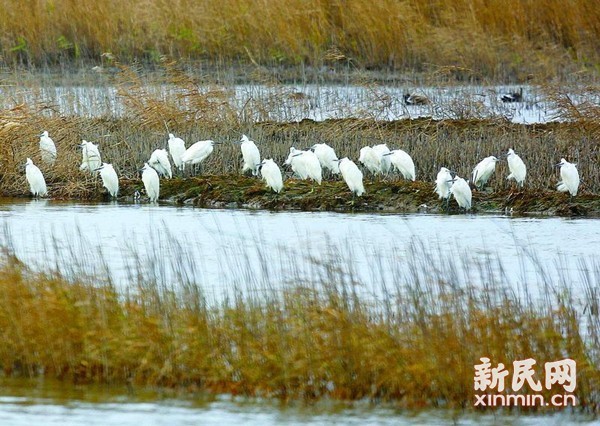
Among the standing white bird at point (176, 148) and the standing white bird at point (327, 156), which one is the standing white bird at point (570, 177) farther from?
the standing white bird at point (176, 148)

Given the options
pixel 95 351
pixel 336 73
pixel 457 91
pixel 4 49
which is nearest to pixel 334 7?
pixel 336 73

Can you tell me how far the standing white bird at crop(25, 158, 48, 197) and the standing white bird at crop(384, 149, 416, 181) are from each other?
155 inches

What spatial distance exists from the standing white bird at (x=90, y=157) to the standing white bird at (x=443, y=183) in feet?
13.2

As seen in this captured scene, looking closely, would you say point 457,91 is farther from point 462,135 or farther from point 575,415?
point 575,415

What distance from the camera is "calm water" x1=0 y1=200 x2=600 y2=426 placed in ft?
21.6

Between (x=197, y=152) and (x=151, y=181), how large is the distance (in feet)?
2.58

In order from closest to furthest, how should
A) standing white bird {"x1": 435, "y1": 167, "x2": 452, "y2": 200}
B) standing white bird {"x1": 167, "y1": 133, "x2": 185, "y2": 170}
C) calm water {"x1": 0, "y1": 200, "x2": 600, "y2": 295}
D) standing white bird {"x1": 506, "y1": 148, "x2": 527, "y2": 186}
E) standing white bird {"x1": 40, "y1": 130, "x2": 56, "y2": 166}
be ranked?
1. calm water {"x1": 0, "y1": 200, "x2": 600, "y2": 295}
2. standing white bird {"x1": 435, "y1": 167, "x2": 452, "y2": 200}
3. standing white bird {"x1": 506, "y1": 148, "x2": 527, "y2": 186}
4. standing white bird {"x1": 40, "y1": 130, "x2": 56, "y2": 166}
5. standing white bird {"x1": 167, "y1": 133, "x2": 185, "y2": 170}

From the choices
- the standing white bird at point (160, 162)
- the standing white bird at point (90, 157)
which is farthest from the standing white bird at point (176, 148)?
the standing white bird at point (90, 157)

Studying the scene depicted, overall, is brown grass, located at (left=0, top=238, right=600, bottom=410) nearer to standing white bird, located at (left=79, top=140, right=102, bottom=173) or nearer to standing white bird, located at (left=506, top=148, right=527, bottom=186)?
standing white bird, located at (left=506, top=148, right=527, bottom=186)

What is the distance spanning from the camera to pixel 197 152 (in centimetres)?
1438

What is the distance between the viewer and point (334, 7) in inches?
896

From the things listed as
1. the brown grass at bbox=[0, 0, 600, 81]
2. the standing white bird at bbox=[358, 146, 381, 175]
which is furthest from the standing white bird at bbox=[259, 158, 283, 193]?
the brown grass at bbox=[0, 0, 600, 81]

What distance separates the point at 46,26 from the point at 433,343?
17.4 m

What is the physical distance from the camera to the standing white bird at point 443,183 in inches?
509
